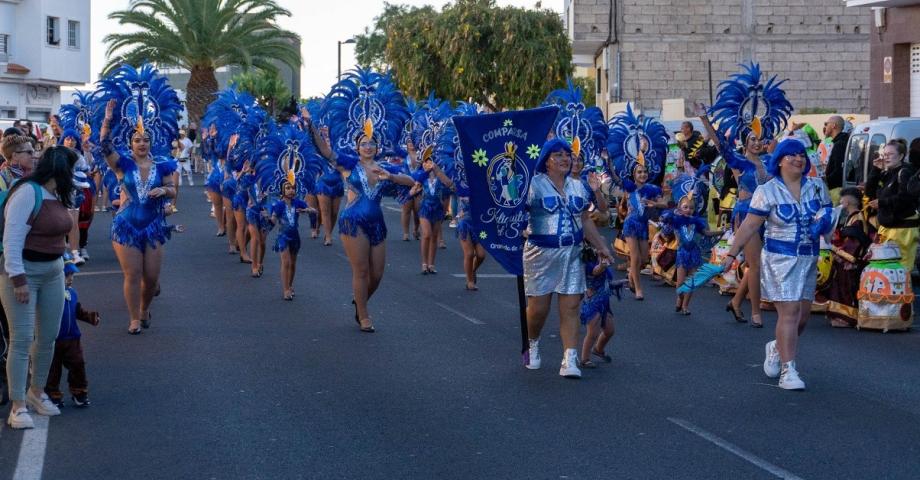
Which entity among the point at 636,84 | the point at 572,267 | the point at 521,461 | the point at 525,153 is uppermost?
the point at 636,84

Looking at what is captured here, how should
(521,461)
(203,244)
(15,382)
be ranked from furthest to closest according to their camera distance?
1. (203,244)
2. (15,382)
3. (521,461)

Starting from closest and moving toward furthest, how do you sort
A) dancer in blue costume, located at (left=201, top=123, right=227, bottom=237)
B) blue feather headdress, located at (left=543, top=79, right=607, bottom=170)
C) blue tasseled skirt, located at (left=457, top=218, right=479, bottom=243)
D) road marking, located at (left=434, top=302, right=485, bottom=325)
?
road marking, located at (left=434, top=302, right=485, bottom=325)
blue feather headdress, located at (left=543, top=79, right=607, bottom=170)
blue tasseled skirt, located at (left=457, top=218, right=479, bottom=243)
dancer in blue costume, located at (left=201, top=123, right=227, bottom=237)

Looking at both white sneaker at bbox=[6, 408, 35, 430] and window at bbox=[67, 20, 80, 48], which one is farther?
window at bbox=[67, 20, 80, 48]

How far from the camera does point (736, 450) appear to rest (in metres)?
7.79

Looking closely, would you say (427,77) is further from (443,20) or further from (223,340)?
(223,340)

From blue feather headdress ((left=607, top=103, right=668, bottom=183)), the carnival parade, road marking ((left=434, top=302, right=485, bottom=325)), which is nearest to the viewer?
the carnival parade

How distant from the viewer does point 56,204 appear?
8.49 m

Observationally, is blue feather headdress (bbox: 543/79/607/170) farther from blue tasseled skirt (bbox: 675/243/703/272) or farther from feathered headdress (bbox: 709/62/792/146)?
feathered headdress (bbox: 709/62/792/146)

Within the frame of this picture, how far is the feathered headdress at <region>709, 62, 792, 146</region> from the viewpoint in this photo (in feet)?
44.5

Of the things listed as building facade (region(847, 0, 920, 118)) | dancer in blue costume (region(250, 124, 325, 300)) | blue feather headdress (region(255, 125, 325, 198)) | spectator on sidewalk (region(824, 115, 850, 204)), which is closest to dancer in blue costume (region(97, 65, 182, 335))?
dancer in blue costume (region(250, 124, 325, 300))

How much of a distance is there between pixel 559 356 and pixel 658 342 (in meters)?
1.23

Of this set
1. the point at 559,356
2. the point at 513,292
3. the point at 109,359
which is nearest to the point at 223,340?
the point at 109,359

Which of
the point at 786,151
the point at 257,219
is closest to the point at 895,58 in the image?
the point at 257,219

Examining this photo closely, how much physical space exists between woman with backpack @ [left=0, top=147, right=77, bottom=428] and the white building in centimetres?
5375
